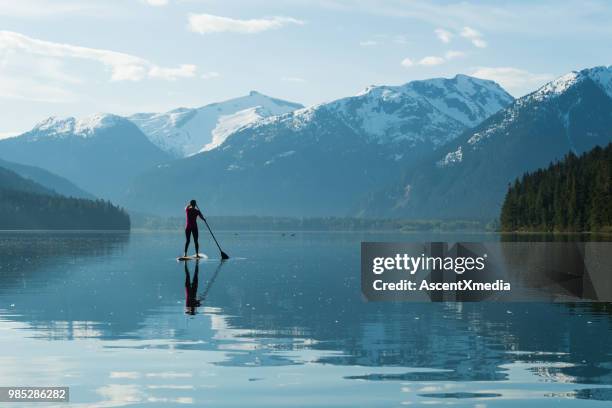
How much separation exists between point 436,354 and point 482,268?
4434 centimetres

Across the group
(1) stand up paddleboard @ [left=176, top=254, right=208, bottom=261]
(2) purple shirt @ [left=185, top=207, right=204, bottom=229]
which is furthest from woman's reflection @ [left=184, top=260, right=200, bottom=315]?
(1) stand up paddleboard @ [left=176, top=254, right=208, bottom=261]

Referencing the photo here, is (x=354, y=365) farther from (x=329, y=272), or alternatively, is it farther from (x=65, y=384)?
(x=329, y=272)

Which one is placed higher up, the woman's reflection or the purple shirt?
the purple shirt

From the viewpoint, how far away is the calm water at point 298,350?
24906 millimetres

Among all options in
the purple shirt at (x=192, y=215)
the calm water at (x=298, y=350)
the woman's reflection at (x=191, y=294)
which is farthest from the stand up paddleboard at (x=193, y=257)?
the calm water at (x=298, y=350)

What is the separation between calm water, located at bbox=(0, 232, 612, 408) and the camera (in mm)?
24906

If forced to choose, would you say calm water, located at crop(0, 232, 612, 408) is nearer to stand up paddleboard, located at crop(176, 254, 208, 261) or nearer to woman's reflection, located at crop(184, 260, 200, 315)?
woman's reflection, located at crop(184, 260, 200, 315)

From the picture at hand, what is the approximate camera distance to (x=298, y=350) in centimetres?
3164

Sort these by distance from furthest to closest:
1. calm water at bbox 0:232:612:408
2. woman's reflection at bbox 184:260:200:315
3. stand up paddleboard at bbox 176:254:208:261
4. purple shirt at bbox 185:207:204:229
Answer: stand up paddleboard at bbox 176:254:208:261 < purple shirt at bbox 185:207:204:229 < woman's reflection at bbox 184:260:200:315 < calm water at bbox 0:232:612:408

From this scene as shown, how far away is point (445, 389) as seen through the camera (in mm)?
25375

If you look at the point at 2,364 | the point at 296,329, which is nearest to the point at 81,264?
the point at 296,329

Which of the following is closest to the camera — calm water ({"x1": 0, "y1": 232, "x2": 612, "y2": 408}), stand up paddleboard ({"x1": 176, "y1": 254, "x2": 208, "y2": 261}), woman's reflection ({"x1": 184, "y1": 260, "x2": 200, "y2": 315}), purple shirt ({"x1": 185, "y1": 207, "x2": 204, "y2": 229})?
calm water ({"x1": 0, "y1": 232, "x2": 612, "y2": 408})

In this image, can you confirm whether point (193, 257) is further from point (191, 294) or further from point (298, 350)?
point (298, 350)

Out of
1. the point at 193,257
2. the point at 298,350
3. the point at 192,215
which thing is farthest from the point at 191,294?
the point at 193,257
